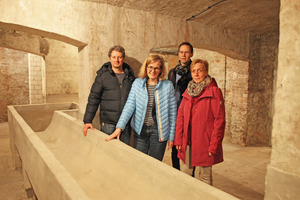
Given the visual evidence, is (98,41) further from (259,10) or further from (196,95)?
(259,10)

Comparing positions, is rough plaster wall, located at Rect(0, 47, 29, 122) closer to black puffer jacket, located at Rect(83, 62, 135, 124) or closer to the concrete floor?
the concrete floor

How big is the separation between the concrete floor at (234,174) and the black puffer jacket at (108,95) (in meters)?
1.82

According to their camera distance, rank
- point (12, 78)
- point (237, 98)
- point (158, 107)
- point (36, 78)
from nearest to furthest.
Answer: point (158, 107) → point (237, 98) → point (36, 78) → point (12, 78)

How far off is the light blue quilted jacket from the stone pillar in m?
0.94

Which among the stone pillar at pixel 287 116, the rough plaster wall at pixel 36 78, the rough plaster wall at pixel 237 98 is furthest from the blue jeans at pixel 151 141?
the rough plaster wall at pixel 36 78

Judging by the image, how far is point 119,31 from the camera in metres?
3.33

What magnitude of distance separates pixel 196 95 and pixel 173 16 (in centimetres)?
211

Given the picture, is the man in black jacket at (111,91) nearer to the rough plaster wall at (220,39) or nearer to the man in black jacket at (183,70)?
the man in black jacket at (183,70)

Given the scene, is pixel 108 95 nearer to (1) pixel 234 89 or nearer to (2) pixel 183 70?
(2) pixel 183 70

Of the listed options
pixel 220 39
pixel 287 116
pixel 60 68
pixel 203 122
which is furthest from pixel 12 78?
pixel 287 116

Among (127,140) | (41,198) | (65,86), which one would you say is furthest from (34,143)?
(65,86)

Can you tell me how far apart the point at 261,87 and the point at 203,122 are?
4.44 m

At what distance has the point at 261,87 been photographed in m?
5.82

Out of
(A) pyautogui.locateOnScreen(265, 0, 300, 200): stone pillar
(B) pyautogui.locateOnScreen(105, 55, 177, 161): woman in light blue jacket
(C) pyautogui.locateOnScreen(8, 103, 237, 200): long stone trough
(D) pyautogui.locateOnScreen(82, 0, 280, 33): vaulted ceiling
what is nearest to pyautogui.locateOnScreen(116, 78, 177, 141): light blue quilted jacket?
(B) pyautogui.locateOnScreen(105, 55, 177, 161): woman in light blue jacket
